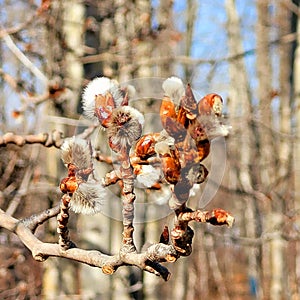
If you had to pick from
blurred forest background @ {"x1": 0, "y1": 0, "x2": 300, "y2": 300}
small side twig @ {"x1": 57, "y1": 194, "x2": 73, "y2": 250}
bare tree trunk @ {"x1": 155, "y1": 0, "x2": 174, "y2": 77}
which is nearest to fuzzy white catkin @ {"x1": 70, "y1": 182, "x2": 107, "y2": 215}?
small side twig @ {"x1": 57, "y1": 194, "x2": 73, "y2": 250}

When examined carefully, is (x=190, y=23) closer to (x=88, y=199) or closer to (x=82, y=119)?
(x=82, y=119)

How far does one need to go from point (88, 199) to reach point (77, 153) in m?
0.07

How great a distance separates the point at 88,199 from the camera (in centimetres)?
86

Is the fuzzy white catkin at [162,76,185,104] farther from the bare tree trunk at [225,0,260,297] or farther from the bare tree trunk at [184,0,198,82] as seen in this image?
the bare tree trunk at [184,0,198,82]

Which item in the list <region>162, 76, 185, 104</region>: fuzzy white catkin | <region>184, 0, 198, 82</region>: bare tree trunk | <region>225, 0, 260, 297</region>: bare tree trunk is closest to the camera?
<region>162, 76, 185, 104</region>: fuzzy white catkin

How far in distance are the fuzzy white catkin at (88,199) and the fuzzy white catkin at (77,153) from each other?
0.03 meters

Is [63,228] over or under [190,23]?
under

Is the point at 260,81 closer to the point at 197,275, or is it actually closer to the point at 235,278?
the point at 197,275

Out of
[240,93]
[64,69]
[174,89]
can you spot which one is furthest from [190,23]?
[174,89]

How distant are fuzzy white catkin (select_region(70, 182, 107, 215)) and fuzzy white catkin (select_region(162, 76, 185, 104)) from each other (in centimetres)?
19

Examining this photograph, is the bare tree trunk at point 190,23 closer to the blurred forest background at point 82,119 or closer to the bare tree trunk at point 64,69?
the blurred forest background at point 82,119

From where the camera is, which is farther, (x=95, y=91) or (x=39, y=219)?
(x=39, y=219)

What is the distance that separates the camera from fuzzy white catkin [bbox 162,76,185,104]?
30.9 inches

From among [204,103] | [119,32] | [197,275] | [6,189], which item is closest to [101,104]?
[204,103]
